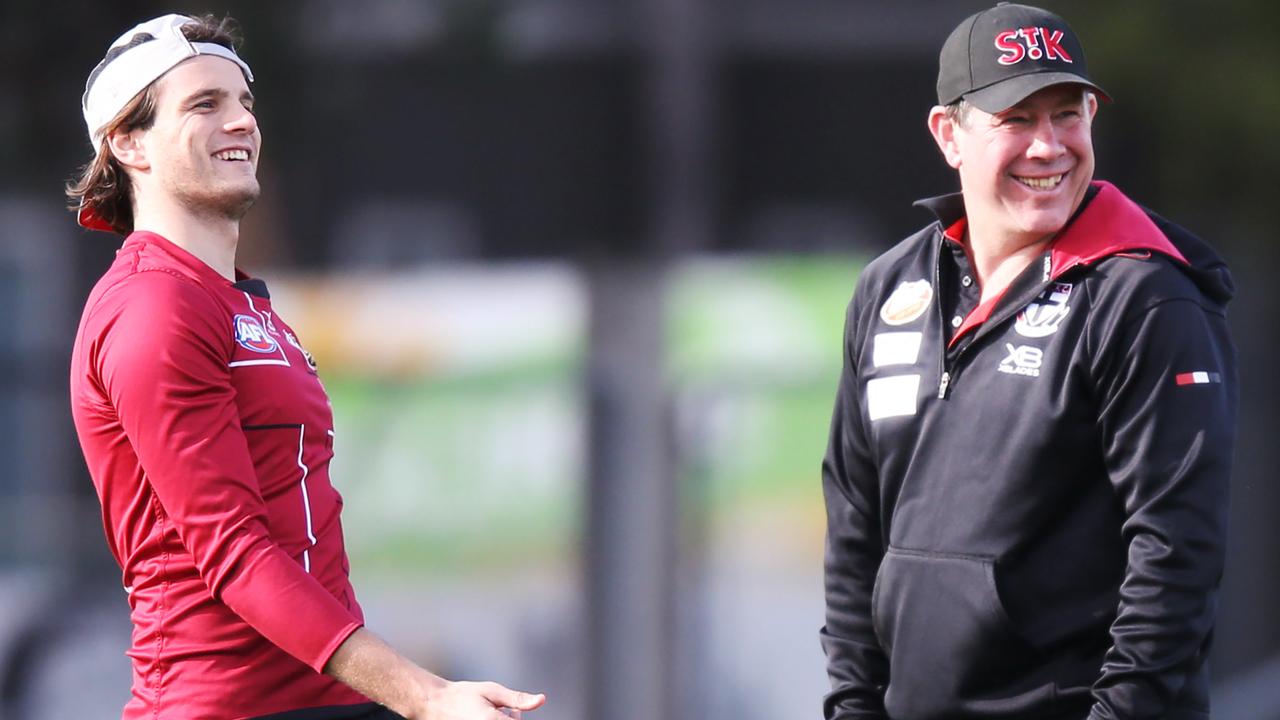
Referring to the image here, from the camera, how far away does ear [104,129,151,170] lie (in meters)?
2.73

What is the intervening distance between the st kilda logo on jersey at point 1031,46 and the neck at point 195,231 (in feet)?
4.45

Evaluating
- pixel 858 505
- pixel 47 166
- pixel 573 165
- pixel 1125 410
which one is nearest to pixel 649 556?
pixel 573 165

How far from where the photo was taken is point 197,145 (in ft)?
8.89

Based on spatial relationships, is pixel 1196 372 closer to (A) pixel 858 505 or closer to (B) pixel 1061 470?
(B) pixel 1061 470

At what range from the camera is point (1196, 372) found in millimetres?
2645

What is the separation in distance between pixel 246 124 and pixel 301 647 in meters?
0.88

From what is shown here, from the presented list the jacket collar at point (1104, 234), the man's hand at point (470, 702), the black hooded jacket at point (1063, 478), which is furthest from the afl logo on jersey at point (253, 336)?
the jacket collar at point (1104, 234)

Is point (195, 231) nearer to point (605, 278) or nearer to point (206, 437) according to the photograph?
point (206, 437)

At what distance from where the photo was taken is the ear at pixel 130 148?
2.73 meters

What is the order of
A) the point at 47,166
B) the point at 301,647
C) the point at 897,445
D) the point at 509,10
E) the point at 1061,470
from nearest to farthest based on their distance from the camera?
1. the point at 301,647
2. the point at 1061,470
3. the point at 897,445
4. the point at 47,166
5. the point at 509,10

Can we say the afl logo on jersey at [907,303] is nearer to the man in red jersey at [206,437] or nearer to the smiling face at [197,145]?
the man in red jersey at [206,437]

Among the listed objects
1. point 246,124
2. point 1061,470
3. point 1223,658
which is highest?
point 246,124

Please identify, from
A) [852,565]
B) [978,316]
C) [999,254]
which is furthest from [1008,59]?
[852,565]

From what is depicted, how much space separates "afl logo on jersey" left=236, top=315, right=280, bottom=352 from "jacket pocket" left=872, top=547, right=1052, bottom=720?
3.77 feet
